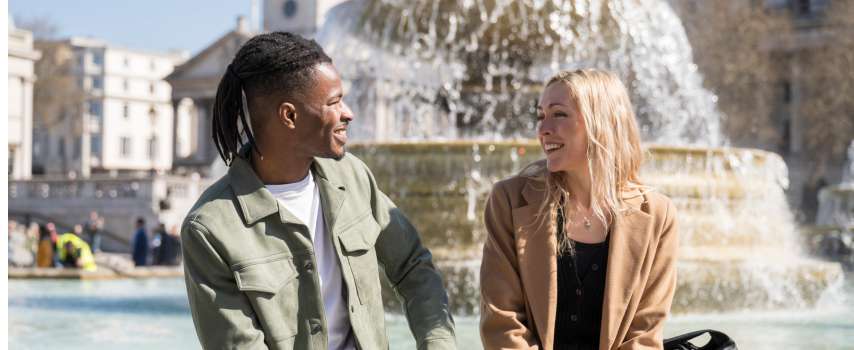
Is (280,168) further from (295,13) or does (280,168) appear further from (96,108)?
(96,108)

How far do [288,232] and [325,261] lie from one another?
0.51 feet

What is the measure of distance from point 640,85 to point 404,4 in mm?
2865

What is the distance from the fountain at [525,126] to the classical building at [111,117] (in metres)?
95.0

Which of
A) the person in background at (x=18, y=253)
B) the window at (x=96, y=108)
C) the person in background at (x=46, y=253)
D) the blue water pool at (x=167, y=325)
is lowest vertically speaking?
the person in background at (x=18, y=253)

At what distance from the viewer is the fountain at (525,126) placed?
8643 mm

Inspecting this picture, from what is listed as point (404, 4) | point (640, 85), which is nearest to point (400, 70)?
point (404, 4)

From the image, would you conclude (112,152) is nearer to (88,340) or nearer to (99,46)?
(99,46)

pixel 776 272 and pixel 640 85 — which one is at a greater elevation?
pixel 640 85

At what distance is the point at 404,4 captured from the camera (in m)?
11.4

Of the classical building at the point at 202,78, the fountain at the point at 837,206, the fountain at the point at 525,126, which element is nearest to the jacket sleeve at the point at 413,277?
the fountain at the point at 525,126

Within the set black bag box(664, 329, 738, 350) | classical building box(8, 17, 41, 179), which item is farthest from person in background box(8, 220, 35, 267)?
classical building box(8, 17, 41, 179)

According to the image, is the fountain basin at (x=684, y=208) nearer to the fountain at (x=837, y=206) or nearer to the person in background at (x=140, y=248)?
the person in background at (x=140, y=248)

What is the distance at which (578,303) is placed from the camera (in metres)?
3.09

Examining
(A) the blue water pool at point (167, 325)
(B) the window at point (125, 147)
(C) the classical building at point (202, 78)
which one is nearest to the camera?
(A) the blue water pool at point (167, 325)
